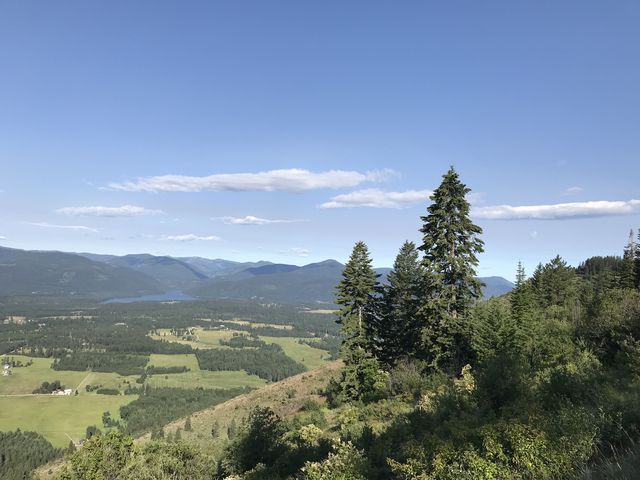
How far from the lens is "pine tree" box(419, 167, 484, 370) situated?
31516 millimetres

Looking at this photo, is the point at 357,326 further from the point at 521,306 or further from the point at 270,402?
the point at 270,402

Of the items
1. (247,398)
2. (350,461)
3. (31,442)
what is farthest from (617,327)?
(31,442)

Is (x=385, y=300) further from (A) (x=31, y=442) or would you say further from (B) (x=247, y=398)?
(A) (x=31, y=442)

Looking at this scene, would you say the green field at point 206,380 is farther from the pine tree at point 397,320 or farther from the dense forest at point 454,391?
the dense forest at point 454,391

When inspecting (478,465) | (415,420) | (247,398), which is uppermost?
(478,465)

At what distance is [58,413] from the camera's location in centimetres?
13462

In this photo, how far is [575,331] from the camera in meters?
28.6

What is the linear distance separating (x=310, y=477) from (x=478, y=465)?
533 cm

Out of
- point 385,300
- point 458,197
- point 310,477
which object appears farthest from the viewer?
point 385,300

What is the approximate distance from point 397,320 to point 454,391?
21.5 meters

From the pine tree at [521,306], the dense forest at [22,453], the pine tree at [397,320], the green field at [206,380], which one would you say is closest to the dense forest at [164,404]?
the green field at [206,380]

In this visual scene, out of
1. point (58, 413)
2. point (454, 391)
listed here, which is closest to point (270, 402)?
point (454, 391)

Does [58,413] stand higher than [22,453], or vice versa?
[22,453]

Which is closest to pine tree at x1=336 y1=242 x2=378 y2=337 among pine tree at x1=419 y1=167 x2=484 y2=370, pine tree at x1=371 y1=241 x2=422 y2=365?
pine tree at x1=371 y1=241 x2=422 y2=365
